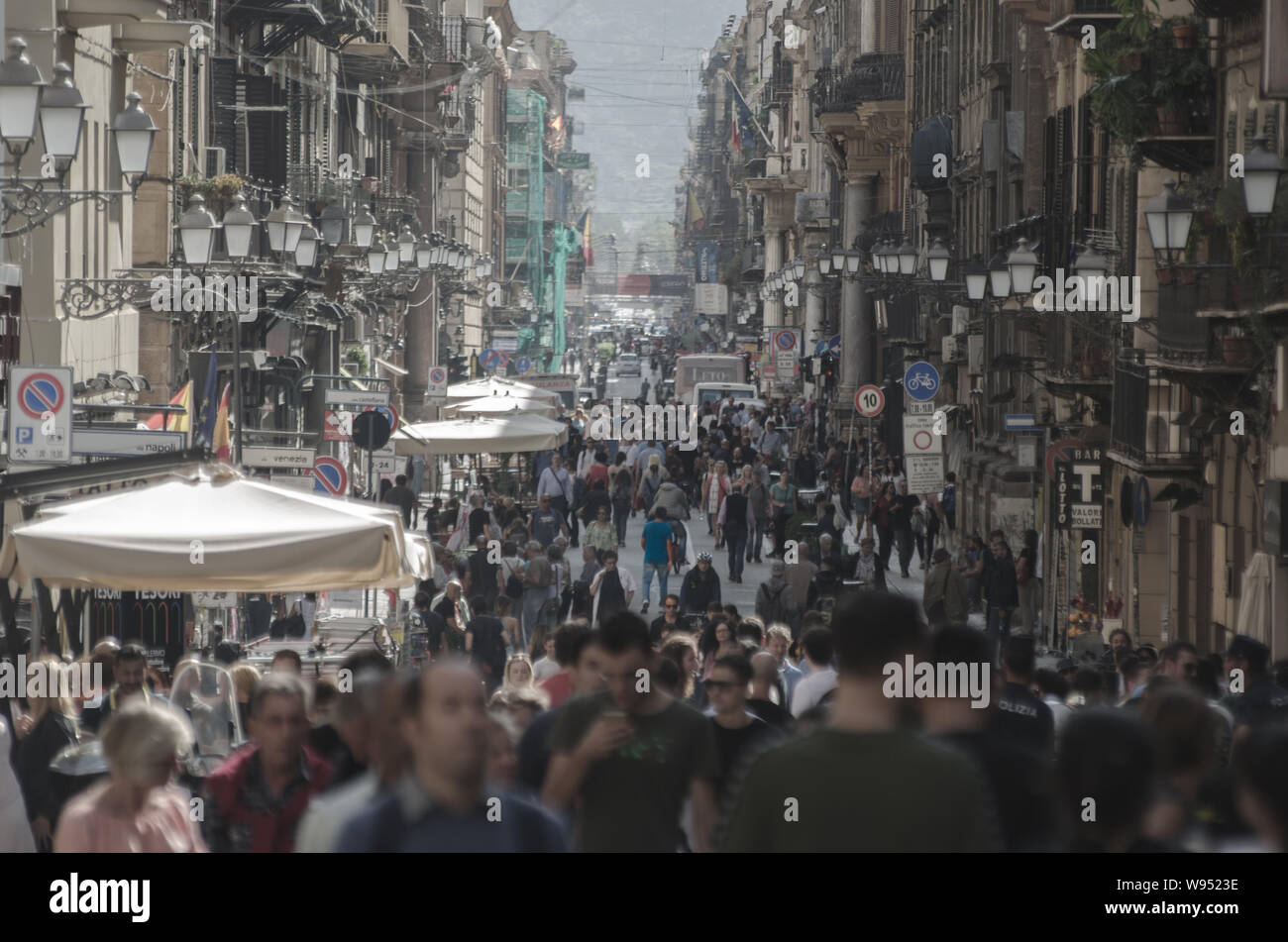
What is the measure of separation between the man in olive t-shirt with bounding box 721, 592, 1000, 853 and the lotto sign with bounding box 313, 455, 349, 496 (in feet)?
55.7

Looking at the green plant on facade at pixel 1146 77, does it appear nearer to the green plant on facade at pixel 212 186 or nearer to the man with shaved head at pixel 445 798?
the green plant on facade at pixel 212 186

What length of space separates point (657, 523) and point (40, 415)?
1072 cm

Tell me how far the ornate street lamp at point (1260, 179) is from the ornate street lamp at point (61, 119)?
7.67 m

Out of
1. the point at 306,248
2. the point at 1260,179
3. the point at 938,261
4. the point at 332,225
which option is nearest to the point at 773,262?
the point at 938,261

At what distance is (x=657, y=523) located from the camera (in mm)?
24828

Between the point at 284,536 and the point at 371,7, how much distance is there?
36.2 m

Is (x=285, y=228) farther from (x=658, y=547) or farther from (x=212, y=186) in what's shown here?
(x=212, y=186)

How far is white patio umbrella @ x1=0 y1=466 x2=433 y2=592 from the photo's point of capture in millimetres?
10914

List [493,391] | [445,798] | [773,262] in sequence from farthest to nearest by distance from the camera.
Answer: [773,262] → [493,391] → [445,798]

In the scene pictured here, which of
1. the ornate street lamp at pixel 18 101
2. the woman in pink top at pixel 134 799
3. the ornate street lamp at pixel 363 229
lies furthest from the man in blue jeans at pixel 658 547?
the woman in pink top at pixel 134 799

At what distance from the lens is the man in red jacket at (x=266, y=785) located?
6.92 meters

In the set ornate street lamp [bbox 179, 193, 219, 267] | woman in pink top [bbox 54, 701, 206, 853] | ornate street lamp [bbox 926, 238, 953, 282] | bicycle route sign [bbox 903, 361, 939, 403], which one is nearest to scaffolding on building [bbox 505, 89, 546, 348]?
ornate street lamp [bbox 926, 238, 953, 282]

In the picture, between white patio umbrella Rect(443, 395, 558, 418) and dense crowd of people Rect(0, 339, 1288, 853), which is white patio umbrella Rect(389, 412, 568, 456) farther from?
dense crowd of people Rect(0, 339, 1288, 853)
